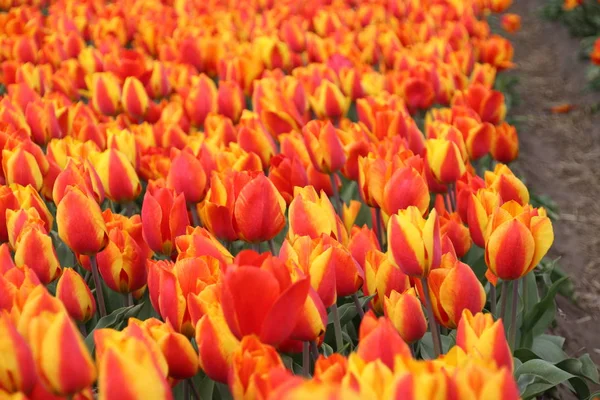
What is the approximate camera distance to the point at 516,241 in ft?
4.91

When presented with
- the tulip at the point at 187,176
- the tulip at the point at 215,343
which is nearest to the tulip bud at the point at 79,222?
the tulip at the point at 187,176

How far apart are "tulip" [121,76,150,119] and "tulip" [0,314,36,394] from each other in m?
1.98

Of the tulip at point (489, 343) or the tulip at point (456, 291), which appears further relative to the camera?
the tulip at point (456, 291)

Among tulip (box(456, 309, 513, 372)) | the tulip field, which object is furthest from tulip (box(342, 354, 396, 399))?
tulip (box(456, 309, 513, 372))

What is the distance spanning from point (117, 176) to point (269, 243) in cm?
51

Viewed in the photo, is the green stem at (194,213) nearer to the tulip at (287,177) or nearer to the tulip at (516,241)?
the tulip at (287,177)

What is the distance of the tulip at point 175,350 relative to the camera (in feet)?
3.99

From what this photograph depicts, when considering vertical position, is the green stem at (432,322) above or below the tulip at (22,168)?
below

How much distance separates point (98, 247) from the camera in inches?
64.6

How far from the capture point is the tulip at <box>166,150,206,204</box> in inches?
78.3

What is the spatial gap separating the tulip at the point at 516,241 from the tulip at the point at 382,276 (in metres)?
0.18

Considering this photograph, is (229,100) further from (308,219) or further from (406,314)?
(406,314)

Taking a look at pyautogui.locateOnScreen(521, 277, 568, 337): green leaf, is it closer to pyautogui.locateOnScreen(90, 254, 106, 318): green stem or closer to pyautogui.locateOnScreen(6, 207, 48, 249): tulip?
pyautogui.locateOnScreen(90, 254, 106, 318): green stem

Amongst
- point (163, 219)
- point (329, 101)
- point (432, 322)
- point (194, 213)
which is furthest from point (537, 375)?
point (329, 101)
